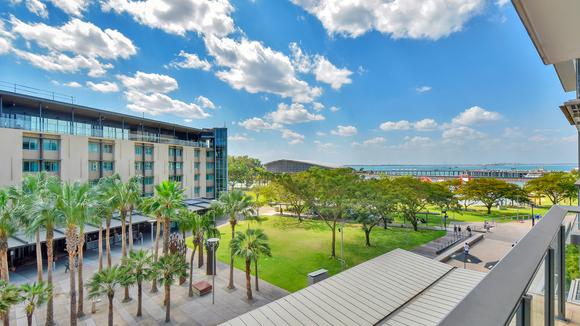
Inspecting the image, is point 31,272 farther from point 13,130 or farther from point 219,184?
point 219,184

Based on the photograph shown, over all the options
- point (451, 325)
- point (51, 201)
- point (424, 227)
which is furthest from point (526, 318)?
point (424, 227)

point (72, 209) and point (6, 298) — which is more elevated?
point (72, 209)

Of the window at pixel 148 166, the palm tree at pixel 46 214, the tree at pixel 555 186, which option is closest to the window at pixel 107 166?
the window at pixel 148 166

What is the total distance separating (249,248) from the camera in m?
16.9

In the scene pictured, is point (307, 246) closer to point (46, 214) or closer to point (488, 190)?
point (46, 214)

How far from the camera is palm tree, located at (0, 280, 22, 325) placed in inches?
440

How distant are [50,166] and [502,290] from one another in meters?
37.7

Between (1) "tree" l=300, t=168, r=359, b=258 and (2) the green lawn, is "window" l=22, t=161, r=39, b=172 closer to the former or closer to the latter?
(2) the green lawn

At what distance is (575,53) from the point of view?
3.67 metres

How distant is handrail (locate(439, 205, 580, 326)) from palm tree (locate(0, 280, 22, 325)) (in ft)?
56.1

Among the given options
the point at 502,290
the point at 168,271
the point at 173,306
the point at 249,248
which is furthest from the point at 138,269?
the point at 502,290

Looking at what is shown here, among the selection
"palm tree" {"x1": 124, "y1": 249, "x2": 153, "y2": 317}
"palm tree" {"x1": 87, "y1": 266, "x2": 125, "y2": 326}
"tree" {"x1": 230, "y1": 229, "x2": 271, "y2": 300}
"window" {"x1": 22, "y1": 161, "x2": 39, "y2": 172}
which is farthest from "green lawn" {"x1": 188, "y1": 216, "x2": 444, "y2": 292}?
"window" {"x1": 22, "y1": 161, "x2": 39, "y2": 172}

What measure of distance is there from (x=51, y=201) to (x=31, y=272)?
1305 cm

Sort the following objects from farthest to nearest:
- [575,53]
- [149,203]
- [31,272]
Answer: [31,272] < [149,203] < [575,53]
